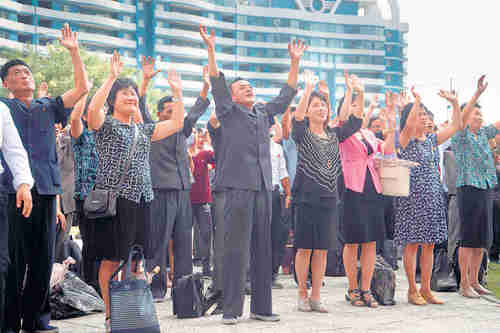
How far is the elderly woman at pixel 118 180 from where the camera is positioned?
5.46m

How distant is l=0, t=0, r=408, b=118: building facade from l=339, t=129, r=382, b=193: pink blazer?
74.2m

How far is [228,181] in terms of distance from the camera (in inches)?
245

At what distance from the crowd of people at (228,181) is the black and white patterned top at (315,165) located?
15 millimetres

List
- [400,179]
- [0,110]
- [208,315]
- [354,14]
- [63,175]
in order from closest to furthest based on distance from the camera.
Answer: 1. [0,110]
2. [208,315]
3. [400,179]
4. [63,175]
5. [354,14]

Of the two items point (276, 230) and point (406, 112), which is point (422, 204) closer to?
point (406, 112)

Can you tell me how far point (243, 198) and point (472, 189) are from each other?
3.27 meters

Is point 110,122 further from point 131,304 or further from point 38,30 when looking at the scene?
point 38,30

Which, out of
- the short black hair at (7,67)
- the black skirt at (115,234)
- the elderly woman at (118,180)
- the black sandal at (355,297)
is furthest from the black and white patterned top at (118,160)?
the black sandal at (355,297)

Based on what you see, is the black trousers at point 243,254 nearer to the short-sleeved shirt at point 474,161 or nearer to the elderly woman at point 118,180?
the elderly woman at point 118,180

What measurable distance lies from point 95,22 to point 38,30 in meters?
8.52

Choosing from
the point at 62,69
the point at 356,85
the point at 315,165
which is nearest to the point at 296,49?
the point at 356,85

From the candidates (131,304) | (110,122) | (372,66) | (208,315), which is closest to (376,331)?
(208,315)

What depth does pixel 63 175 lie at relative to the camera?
7.89 metres

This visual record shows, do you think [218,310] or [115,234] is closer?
[115,234]
